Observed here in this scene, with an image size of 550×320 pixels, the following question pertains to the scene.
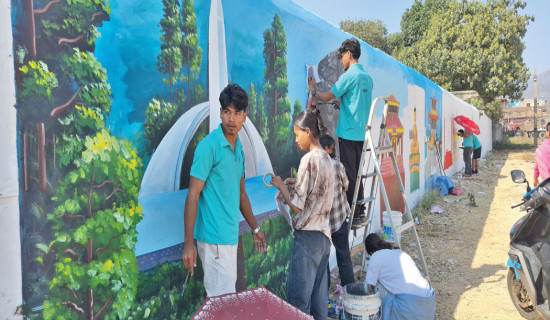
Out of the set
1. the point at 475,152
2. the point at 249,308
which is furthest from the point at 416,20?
the point at 249,308

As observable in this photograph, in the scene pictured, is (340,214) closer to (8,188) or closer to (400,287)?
(400,287)

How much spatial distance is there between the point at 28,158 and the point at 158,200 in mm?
740

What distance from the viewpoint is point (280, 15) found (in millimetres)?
3422

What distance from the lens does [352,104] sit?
343 centimetres

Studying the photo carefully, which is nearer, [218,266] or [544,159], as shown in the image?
[218,266]

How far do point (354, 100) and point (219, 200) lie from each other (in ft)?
6.10

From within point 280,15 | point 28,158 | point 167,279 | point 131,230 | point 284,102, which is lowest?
point 167,279

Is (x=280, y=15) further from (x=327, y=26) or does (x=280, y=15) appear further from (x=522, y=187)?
(x=522, y=187)

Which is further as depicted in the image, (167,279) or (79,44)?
(167,279)

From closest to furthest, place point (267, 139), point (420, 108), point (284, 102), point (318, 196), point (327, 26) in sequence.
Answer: point (318, 196) < point (267, 139) < point (284, 102) < point (327, 26) < point (420, 108)

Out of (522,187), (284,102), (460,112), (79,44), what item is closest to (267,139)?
(284,102)

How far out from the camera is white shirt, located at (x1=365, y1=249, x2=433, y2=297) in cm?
290

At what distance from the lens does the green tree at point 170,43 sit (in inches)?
84.8

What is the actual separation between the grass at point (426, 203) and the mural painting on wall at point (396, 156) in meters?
0.73
